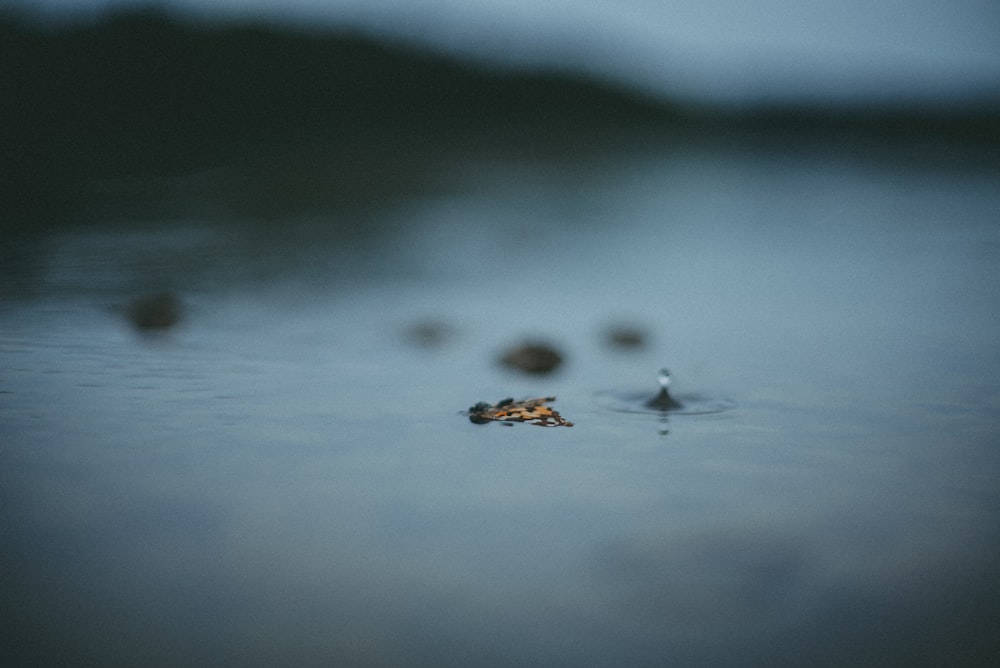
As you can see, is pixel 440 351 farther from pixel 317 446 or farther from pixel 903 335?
pixel 903 335

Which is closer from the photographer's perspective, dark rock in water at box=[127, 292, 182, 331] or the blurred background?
the blurred background

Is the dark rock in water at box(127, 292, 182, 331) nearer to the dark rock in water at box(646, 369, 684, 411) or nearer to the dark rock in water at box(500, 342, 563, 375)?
the dark rock in water at box(500, 342, 563, 375)

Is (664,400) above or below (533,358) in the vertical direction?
below

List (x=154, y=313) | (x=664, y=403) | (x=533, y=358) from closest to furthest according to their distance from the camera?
(x=664, y=403) → (x=533, y=358) → (x=154, y=313)

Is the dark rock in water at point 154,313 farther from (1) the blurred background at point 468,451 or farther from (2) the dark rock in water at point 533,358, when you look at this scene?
(2) the dark rock in water at point 533,358

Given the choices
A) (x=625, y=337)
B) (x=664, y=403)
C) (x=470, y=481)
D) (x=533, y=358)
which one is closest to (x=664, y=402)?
(x=664, y=403)

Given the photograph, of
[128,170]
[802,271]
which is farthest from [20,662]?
[128,170]

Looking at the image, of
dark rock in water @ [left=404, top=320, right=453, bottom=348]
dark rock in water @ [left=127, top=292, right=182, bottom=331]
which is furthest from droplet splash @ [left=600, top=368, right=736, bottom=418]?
dark rock in water @ [left=127, top=292, right=182, bottom=331]

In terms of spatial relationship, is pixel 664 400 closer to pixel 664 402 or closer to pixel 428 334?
pixel 664 402
